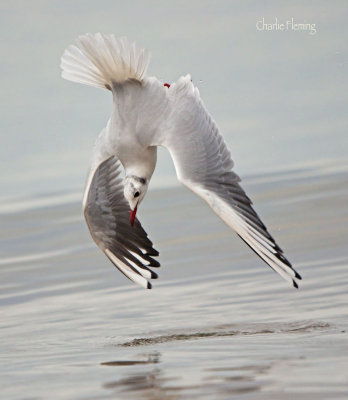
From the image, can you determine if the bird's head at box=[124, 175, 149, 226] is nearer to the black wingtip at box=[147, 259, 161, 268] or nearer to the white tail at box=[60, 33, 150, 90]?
the black wingtip at box=[147, 259, 161, 268]

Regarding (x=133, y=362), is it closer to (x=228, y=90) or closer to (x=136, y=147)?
(x=136, y=147)

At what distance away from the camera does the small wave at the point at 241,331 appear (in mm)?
8008

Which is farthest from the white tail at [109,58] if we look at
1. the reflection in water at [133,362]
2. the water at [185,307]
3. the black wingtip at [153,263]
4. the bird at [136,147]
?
the reflection in water at [133,362]

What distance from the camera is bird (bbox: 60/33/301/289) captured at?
28.2 feet

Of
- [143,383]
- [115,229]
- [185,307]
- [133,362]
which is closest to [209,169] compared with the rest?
[185,307]

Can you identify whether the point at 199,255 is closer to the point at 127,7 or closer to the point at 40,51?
the point at 40,51

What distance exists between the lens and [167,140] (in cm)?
883

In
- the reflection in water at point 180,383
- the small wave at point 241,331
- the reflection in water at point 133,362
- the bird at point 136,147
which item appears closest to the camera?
the reflection in water at point 180,383

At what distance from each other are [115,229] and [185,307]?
0.85 metres

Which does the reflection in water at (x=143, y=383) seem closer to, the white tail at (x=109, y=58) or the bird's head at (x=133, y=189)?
the bird's head at (x=133, y=189)

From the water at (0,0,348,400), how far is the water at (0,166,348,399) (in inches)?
0.8

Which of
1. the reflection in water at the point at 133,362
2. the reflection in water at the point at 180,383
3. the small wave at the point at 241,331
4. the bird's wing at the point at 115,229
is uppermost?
Result: the bird's wing at the point at 115,229

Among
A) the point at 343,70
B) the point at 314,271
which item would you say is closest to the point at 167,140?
the point at 314,271

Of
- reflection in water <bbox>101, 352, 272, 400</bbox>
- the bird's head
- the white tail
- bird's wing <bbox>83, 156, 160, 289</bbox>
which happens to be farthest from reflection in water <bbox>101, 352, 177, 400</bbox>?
the white tail
